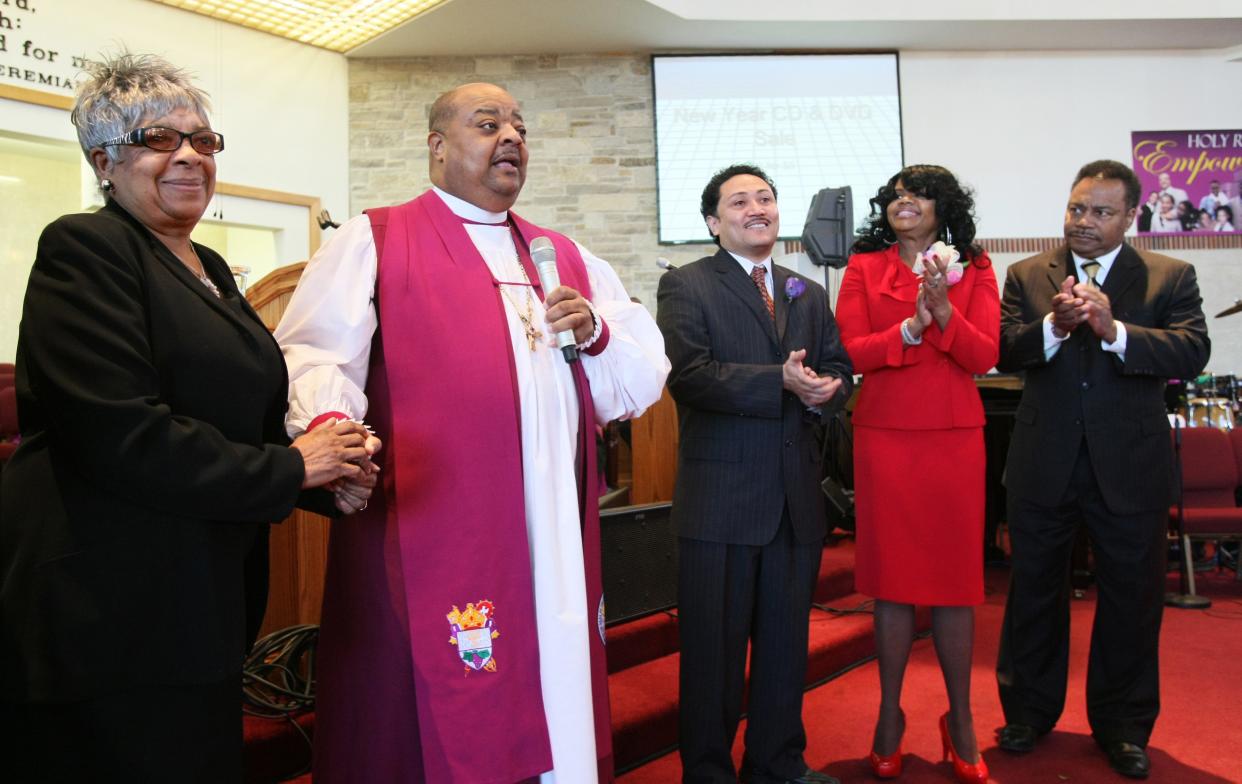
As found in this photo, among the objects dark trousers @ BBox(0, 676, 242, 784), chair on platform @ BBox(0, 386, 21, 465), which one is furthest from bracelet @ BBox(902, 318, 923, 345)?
chair on platform @ BBox(0, 386, 21, 465)

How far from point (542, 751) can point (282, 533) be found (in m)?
1.51

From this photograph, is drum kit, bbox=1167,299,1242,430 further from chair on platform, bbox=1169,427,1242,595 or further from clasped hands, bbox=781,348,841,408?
clasped hands, bbox=781,348,841,408

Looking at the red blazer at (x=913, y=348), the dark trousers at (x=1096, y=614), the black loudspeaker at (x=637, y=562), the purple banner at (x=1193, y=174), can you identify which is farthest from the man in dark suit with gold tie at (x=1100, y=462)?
the purple banner at (x=1193, y=174)

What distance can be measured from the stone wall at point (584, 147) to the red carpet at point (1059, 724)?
505 centimetres

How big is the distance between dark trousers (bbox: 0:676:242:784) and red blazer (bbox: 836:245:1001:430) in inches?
82.1

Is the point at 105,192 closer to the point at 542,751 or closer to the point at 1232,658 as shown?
the point at 542,751

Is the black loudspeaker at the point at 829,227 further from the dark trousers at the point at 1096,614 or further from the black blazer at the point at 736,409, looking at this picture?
the black blazer at the point at 736,409

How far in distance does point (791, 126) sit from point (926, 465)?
6.56 m

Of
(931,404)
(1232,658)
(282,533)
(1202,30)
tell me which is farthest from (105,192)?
(1202,30)

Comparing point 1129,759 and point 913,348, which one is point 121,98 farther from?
point 1129,759

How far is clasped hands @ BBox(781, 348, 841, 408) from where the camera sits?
253cm

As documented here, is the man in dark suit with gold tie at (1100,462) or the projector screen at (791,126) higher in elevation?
the projector screen at (791,126)

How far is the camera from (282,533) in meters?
2.95

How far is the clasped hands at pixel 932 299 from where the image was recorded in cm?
272
